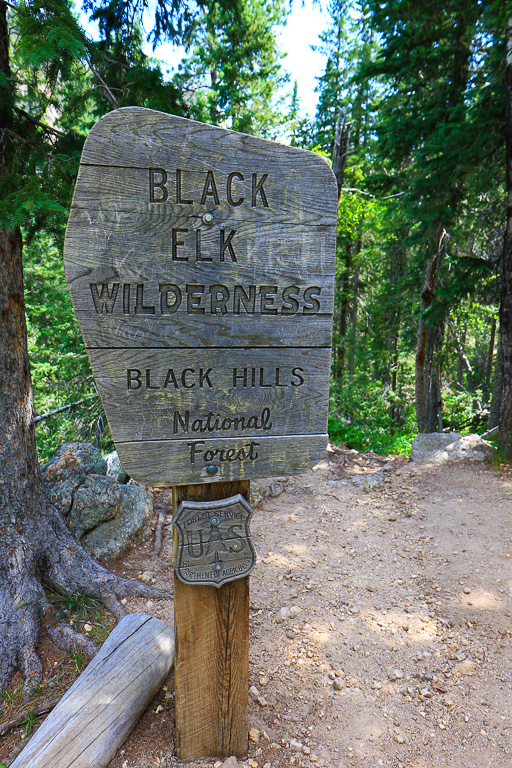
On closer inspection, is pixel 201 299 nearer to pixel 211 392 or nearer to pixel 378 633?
pixel 211 392

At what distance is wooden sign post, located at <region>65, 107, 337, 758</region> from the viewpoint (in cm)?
166

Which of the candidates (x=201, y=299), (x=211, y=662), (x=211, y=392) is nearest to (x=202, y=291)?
(x=201, y=299)

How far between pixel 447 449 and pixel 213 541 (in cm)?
594

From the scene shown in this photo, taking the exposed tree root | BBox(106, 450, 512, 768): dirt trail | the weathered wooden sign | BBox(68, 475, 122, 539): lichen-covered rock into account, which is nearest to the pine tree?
the exposed tree root

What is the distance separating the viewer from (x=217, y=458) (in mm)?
1964

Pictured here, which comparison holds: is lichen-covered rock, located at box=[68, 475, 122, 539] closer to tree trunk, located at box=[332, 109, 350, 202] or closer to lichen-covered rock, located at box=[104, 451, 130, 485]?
lichen-covered rock, located at box=[104, 451, 130, 485]

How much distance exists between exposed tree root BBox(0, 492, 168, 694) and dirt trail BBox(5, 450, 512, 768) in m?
0.24

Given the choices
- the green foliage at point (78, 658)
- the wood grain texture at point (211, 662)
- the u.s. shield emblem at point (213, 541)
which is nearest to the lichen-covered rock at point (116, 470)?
the green foliage at point (78, 658)

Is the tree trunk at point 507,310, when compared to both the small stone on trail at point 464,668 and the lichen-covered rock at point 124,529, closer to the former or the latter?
the small stone on trail at point 464,668

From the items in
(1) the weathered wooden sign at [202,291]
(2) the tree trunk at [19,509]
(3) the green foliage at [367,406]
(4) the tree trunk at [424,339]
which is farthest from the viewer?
(3) the green foliage at [367,406]

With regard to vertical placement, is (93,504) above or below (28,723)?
above

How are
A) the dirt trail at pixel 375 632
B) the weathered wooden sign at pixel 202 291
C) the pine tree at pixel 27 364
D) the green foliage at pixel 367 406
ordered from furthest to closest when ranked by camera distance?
the green foliage at pixel 367 406 < the pine tree at pixel 27 364 < the dirt trail at pixel 375 632 < the weathered wooden sign at pixel 202 291

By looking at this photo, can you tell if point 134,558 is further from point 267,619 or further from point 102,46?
point 102,46

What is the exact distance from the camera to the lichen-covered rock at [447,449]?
6941 millimetres
